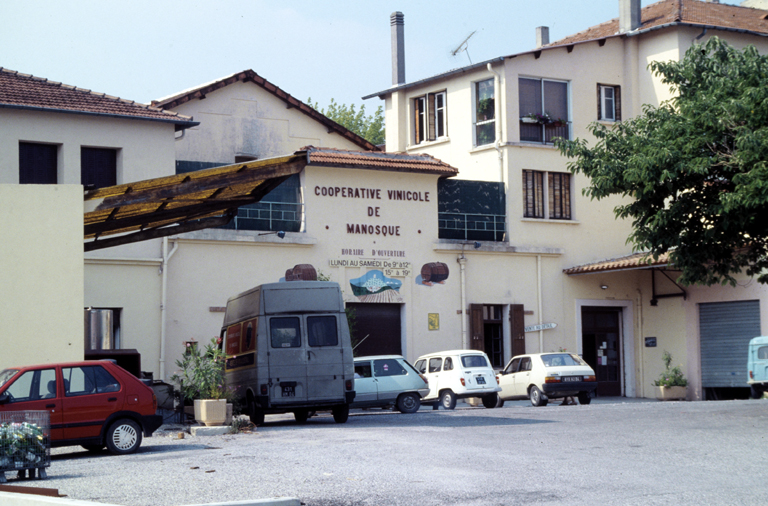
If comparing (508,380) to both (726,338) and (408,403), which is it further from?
(726,338)

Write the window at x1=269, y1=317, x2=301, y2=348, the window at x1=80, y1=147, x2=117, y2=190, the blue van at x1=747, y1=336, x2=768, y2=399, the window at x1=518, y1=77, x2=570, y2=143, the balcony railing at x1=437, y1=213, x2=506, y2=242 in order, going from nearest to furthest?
1. the window at x1=269, y1=317, x2=301, y2=348
2. the window at x1=80, y1=147, x2=117, y2=190
3. the blue van at x1=747, y1=336, x2=768, y2=399
4. the balcony railing at x1=437, y1=213, x2=506, y2=242
5. the window at x1=518, y1=77, x2=570, y2=143

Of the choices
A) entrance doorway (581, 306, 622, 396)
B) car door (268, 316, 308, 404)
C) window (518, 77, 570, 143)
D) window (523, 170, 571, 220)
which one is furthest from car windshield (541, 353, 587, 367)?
car door (268, 316, 308, 404)

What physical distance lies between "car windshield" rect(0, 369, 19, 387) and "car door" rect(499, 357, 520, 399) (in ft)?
52.3

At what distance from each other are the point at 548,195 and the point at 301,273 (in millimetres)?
9582

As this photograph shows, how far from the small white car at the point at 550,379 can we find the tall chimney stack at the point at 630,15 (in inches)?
546

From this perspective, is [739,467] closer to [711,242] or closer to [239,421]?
[711,242]

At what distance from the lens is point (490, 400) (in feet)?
82.7

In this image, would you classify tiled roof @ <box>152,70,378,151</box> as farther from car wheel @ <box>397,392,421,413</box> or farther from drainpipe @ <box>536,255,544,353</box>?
car wheel @ <box>397,392,421,413</box>

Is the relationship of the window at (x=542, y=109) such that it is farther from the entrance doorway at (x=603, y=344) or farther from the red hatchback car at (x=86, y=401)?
the red hatchback car at (x=86, y=401)

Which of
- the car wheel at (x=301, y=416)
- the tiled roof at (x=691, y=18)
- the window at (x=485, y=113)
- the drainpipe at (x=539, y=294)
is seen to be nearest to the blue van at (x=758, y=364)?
the drainpipe at (x=539, y=294)

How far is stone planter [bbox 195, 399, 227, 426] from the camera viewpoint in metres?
17.9

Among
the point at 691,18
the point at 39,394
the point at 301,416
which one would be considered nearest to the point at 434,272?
the point at 301,416

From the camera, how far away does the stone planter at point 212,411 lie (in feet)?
58.7

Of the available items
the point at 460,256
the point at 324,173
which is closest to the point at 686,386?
the point at 460,256
